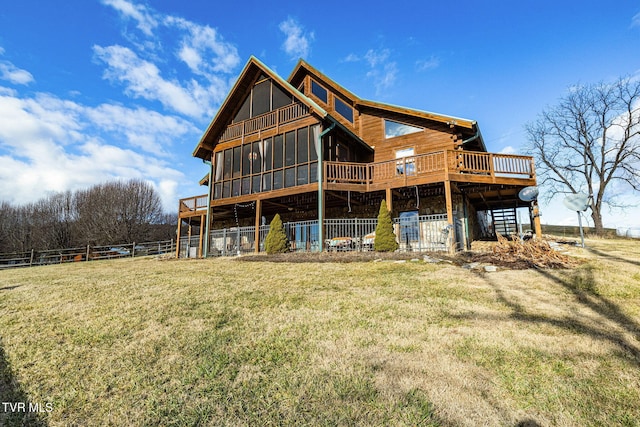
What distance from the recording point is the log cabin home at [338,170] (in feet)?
42.7

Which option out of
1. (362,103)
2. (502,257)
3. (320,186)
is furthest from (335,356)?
(362,103)

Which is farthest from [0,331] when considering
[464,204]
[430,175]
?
[464,204]

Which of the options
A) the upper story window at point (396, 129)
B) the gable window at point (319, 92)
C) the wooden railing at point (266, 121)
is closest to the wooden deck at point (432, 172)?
the upper story window at point (396, 129)

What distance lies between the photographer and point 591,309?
472 cm

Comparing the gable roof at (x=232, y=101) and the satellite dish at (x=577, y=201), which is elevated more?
the gable roof at (x=232, y=101)

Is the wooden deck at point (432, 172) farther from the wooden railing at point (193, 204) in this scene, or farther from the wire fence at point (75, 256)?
the wire fence at point (75, 256)

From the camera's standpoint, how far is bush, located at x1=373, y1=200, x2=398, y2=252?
11.4 metres

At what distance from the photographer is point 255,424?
7.89 feet

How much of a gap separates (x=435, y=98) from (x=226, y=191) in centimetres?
1520

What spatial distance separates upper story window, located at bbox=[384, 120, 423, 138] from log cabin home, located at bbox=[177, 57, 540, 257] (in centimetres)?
5

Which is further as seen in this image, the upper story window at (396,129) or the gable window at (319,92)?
the gable window at (319,92)

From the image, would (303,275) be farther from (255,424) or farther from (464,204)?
(464,204)

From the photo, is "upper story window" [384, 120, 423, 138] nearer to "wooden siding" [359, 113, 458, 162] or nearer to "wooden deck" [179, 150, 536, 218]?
A: "wooden siding" [359, 113, 458, 162]

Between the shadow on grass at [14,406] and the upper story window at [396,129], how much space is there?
15.9 meters
